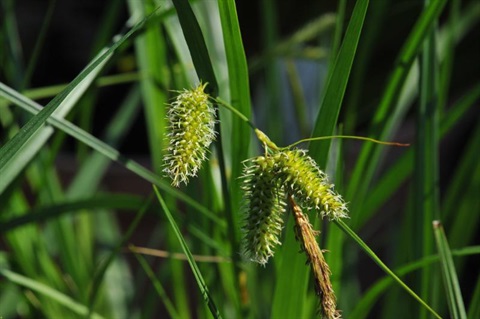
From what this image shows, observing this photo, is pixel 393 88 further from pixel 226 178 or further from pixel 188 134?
pixel 188 134

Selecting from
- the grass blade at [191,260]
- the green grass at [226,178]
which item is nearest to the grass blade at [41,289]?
the green grass at [226,178]

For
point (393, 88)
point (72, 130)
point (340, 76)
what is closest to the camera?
point (340, 76)

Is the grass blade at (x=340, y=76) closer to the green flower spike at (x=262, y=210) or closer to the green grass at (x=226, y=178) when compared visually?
the green grass at (x=226, y=178)

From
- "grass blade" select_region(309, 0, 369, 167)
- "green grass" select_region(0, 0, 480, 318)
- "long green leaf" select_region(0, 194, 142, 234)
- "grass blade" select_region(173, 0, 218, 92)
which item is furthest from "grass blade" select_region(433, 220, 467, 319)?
"long green leaf" select_region(0, 194, 142, 234)

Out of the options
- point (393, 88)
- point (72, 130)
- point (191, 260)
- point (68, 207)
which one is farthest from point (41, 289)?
point (393, 88)

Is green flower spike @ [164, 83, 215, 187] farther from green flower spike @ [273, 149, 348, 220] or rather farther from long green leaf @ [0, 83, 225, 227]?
long green leaf @ [0, 83, 225, 227]

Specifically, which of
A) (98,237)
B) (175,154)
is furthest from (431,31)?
(98,237)
